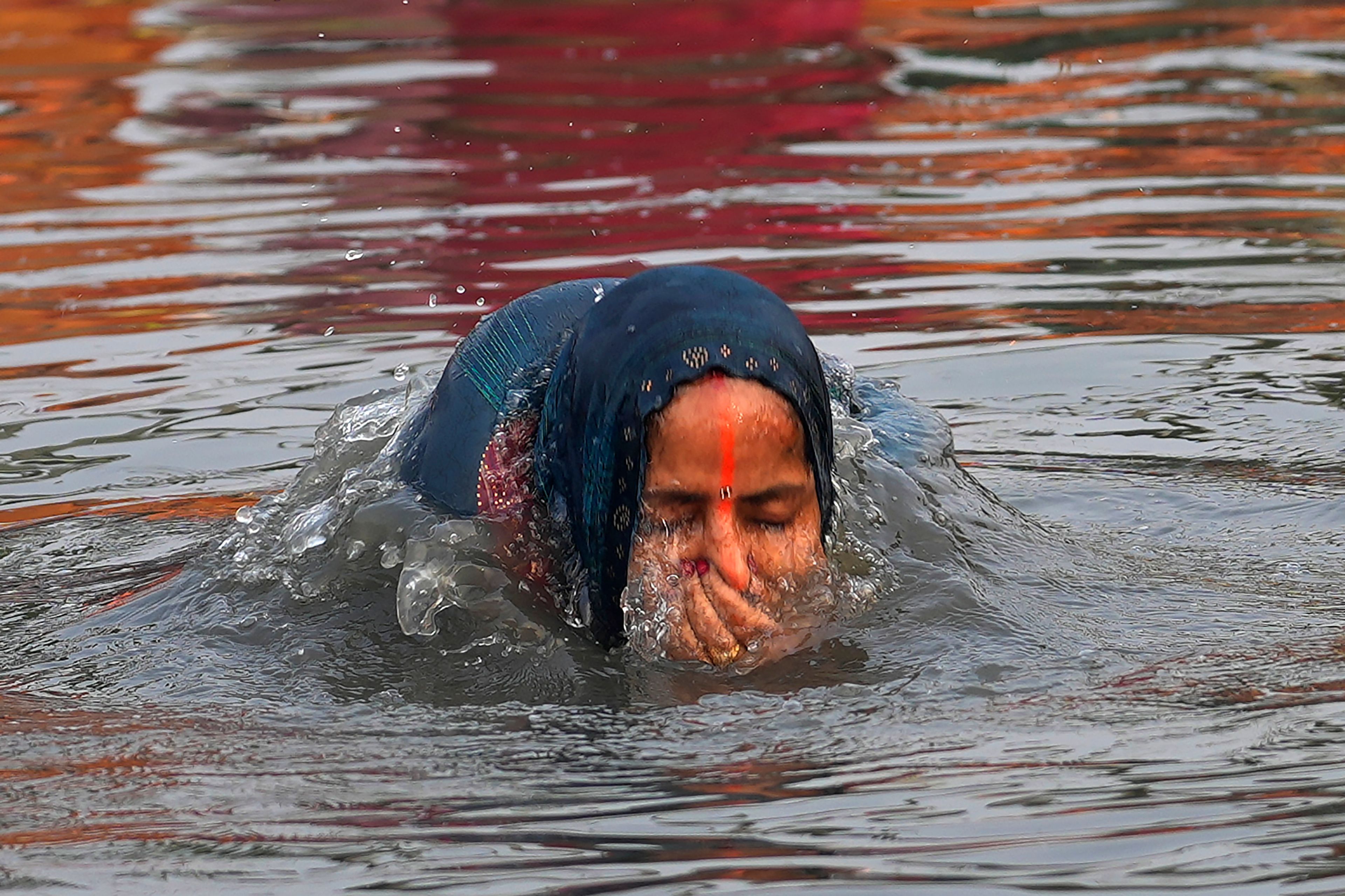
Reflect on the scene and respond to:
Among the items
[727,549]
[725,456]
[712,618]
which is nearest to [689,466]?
[725,456]

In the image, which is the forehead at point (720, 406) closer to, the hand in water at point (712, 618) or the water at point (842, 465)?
the hand in water at point (712, 618)

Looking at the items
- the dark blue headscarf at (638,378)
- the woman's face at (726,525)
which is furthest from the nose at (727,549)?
the dark blue headscarf at (638,378)

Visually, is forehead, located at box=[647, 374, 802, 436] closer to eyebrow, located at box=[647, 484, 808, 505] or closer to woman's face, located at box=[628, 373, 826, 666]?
woman's face, located at box=[628, 373, 826, 666]

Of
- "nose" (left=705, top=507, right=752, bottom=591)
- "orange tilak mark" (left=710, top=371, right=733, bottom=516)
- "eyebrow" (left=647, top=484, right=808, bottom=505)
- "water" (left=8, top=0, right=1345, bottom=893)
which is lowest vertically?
"water" (left=8, top=0, right=1345, bottom=893)

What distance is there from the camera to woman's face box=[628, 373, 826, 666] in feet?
12.9

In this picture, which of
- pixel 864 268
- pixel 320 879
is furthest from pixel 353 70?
pixel 320 879

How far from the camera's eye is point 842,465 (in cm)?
508

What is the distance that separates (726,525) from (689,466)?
5.7 inches

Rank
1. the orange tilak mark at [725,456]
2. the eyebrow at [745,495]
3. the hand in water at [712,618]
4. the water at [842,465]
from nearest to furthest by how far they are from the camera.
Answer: the water at [842,465], the orange tilak mark at [725,456], the eyebrow at [745,495], the hand in water at [712,618]

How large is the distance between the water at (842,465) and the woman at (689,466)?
0.15 meters

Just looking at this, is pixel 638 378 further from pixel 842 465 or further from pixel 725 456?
pixel 842 465

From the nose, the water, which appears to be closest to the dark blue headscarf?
the nose

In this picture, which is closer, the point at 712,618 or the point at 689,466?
the point at 689,466

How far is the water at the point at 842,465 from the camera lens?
343 centimetres
